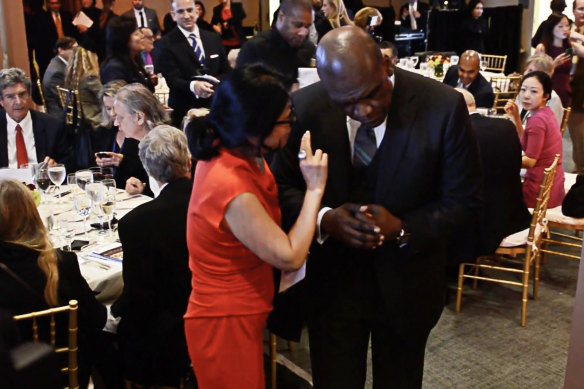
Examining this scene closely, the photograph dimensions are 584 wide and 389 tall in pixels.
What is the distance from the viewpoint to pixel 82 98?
5324mm

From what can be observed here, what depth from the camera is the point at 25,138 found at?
4125 mm

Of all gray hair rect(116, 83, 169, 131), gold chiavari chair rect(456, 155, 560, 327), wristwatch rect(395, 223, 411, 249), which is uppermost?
gray hair rect(116, 83, 169, 131)

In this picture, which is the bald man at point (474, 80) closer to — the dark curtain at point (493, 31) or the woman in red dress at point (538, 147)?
the woman in red dress at point (538, 147)

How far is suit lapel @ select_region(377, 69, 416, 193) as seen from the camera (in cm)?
167

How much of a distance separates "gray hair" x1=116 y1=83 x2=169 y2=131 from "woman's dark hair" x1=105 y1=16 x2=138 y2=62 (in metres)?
1.53

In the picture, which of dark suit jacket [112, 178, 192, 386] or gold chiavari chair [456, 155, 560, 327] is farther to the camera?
gold chiavari chair [456, 155, 560, 327]

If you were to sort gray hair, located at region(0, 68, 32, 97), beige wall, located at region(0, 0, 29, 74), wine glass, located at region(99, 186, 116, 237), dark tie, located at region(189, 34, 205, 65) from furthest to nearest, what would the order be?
beige wall, located at region(0, 0, 29, 74)
dark tie, located at region(189, 34, 205, 65)
gray hair, located at region(0, 68, 32, 97)
wine glass, located at region(99, 186, 116, 237)

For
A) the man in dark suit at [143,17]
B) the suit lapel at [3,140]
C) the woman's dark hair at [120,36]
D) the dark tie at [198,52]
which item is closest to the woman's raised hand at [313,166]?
the suit lapel at [3,140]

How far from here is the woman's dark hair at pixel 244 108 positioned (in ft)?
5.37

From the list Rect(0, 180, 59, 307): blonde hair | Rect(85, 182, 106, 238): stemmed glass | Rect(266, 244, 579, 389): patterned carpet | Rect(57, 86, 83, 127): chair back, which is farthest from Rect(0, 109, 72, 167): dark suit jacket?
Rect(0, 180, 59, 307): blonde hair

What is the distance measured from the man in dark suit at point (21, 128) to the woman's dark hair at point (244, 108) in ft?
8.76

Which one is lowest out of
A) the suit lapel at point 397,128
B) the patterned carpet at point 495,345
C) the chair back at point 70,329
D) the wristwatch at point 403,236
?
the patterned carpet at point 495,345

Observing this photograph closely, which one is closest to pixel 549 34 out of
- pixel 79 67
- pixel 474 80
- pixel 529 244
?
pixel 474 80

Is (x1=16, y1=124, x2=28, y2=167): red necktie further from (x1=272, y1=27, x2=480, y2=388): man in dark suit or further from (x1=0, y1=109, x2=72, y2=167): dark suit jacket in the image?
(x1=272, y1=27, x2=480, y2=388): man in dark suit
